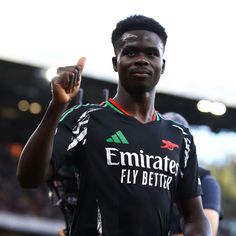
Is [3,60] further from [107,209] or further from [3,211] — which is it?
[107,209]

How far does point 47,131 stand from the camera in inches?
78.6

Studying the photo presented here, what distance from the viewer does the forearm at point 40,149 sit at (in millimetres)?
1997

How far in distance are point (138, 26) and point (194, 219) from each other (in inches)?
35.0

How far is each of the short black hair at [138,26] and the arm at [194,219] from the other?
731 millimetres

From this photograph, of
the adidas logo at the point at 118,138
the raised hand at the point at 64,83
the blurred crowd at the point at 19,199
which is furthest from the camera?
the blurred crowd at the point at 19,199

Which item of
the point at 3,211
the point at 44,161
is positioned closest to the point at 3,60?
the point at 3,211

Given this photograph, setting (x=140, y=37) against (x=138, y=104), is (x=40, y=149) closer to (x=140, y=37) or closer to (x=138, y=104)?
(x=138, y=104)

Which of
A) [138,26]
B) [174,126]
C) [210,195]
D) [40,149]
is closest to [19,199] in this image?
[210,195]

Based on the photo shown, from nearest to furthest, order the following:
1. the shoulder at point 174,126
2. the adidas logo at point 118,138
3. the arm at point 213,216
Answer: the adidas logo at point 118,138, the shoulder at point 174,126, the arm at point 213,216

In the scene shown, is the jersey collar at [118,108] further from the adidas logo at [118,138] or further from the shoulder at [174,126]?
the adidas logo at [118,138]

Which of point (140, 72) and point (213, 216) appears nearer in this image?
point (140, 72)

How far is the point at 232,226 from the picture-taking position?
2506 centimetres

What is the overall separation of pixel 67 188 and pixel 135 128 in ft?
3.11


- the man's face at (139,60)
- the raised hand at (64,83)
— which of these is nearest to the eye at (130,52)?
the man's face at (139,60)
